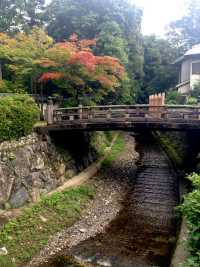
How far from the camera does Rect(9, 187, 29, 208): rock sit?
43.8ft

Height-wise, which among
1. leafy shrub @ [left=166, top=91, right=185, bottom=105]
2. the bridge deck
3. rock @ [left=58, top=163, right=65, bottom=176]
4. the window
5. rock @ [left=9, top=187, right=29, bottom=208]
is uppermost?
the window

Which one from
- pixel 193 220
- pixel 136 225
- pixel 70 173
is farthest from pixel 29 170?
pixel 193 220

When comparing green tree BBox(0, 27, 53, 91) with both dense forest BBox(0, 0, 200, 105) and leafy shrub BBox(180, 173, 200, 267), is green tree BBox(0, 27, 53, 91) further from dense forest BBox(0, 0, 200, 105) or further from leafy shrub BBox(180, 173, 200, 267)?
leafy shrub BBox(180, 173, 200, 267)

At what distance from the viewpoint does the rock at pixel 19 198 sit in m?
13.4

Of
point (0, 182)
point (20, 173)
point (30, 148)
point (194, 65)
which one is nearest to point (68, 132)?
point (30, 148)

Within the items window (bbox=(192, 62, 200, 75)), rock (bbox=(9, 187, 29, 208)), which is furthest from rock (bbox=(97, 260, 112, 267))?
window (bbox=(192, 62, 200, 75))

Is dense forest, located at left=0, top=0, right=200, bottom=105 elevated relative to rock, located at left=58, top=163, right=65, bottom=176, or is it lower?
elevated

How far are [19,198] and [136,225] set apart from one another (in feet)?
18.2

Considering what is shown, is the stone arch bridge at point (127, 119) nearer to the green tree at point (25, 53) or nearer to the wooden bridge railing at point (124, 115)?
the wooden bridge railing at point (124, 115)

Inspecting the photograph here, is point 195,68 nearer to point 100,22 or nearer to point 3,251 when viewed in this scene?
point 100,22

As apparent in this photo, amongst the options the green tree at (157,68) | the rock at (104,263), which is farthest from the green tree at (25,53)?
the green tree at (157,68)

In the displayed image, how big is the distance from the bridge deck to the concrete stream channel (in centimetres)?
377

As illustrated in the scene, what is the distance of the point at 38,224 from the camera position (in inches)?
500

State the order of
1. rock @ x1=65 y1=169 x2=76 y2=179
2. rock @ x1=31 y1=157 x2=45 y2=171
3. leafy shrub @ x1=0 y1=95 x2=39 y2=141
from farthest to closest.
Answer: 1. rock @ x1=65 y1=169 x2=76 y2=179
2. rock @ x1=31 y1=157 x2=45 y2=171
3. leafy shrub @ x1=0 y1=95 x2=39 y2=141
